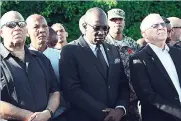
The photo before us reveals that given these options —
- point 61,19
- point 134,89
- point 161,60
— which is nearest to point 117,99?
point 134,89

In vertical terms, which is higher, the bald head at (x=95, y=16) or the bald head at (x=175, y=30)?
the bald head at (x=95, y=16)

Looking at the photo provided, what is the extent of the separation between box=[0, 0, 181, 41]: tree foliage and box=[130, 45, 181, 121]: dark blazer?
556 cm

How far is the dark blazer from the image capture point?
17.7ft

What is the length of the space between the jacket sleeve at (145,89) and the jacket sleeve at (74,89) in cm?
50

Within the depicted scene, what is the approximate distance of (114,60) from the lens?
5465 millimetres

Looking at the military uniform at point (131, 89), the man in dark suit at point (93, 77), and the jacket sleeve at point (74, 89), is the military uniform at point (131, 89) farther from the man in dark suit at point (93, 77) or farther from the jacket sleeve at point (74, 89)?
the jacket sleeve at point (74, 89)

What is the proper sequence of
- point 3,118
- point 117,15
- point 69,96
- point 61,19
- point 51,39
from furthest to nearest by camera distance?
point 61,19 → point 117,15 → point 51,39 → point 69,96 → point 3,118

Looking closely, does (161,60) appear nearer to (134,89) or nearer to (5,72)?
(134,89)

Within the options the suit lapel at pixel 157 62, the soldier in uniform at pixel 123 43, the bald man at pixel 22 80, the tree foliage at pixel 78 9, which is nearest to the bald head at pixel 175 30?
the soldier in uniform at pixel 123 43

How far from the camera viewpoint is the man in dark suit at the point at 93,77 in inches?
207

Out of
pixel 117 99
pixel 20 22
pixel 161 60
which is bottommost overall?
pixel 117 99

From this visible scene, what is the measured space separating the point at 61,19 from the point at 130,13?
169 centimetres

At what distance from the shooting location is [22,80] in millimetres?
4742

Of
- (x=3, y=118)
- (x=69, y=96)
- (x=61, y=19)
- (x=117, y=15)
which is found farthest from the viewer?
(x=61, y=19)
